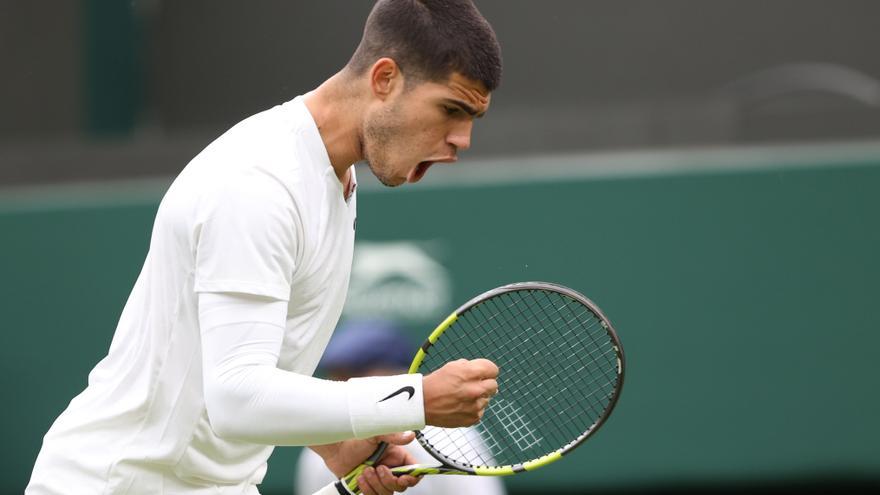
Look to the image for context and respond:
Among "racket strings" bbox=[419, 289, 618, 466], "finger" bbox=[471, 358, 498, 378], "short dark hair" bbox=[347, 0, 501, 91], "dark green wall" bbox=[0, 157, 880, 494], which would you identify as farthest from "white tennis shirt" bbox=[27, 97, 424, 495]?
"dark green wall" bbox=[0, 157, 880, 494]

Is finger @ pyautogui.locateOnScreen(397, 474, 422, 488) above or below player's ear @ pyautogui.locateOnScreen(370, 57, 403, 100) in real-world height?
below

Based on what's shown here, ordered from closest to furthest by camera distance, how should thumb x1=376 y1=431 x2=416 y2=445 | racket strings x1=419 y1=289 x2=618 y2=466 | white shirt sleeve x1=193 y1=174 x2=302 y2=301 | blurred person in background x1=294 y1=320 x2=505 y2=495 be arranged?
white shirt sleeve x1=193 y1=174 x2=302 y2=301 < thumb x1=376 y1=431 x2=416 y2=445 < racket strings x1=419 y1=289 x2=618 y2=466 < blurred person in background x1=294 y1=320 x2=505 y2=495

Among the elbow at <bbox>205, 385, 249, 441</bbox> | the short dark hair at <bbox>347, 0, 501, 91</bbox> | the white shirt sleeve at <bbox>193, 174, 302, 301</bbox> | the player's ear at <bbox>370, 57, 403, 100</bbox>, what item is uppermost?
the short dark hair at <bbox>347, 0, 501, 91</bbox>

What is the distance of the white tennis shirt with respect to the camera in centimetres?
264

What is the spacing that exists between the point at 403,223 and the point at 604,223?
0.86 m

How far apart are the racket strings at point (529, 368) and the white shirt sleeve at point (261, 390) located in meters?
0.59

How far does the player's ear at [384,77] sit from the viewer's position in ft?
9.27

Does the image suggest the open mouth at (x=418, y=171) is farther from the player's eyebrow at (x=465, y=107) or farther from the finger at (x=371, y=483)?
the finger at (x=371, y=483)

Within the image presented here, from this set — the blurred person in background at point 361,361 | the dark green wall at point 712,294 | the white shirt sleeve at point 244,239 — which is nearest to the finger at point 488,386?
the white shirt sleeve at point 244,239

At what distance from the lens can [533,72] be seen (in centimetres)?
788

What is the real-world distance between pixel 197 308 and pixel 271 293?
0.66ft

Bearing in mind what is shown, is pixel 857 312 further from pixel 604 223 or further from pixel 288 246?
pixel 288 246

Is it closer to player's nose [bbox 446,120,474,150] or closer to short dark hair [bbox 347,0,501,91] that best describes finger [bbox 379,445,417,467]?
player's nose [bbox 446,120,474,150]

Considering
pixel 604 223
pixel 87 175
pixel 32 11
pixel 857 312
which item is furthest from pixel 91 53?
pixel 857 312
